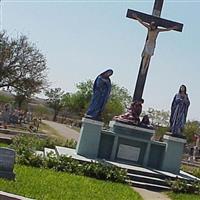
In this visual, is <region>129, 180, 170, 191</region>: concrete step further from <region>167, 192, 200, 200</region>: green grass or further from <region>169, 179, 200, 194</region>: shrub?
<region>167, 192, 200, 200</region>: green grass

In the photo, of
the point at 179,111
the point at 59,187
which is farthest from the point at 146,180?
the point at 59,187

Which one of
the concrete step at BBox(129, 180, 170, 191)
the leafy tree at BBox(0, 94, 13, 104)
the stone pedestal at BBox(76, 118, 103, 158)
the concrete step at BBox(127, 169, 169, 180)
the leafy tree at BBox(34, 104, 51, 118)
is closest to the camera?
the concrete step at BBox(129, 180, 170, 191)

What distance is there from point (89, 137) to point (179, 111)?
11.5 ft

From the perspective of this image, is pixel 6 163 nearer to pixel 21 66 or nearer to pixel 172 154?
pixel 172 154

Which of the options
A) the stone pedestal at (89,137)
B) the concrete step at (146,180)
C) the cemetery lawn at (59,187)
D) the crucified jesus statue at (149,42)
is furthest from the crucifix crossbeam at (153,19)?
the cemetery lawn at (59,187)

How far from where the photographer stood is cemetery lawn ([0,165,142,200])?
1018cm

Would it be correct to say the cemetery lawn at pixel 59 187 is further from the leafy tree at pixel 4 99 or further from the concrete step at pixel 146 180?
the leafy tree at pixel 4 99

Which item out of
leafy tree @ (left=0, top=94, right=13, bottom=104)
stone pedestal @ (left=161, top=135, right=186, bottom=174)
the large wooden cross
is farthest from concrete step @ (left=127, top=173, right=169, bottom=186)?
leafy tree @ (left=0, top=94, right=13, bottom=104)

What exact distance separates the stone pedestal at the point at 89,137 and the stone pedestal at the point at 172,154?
2.67 metres

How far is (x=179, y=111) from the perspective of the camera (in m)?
18.8

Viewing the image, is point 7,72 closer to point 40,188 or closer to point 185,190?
point 185,190

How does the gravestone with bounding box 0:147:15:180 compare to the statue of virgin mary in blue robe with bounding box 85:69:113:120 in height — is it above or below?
below

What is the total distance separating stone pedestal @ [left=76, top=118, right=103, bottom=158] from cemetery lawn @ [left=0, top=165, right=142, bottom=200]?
421 centimetres

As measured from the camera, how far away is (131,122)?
18.7 m
